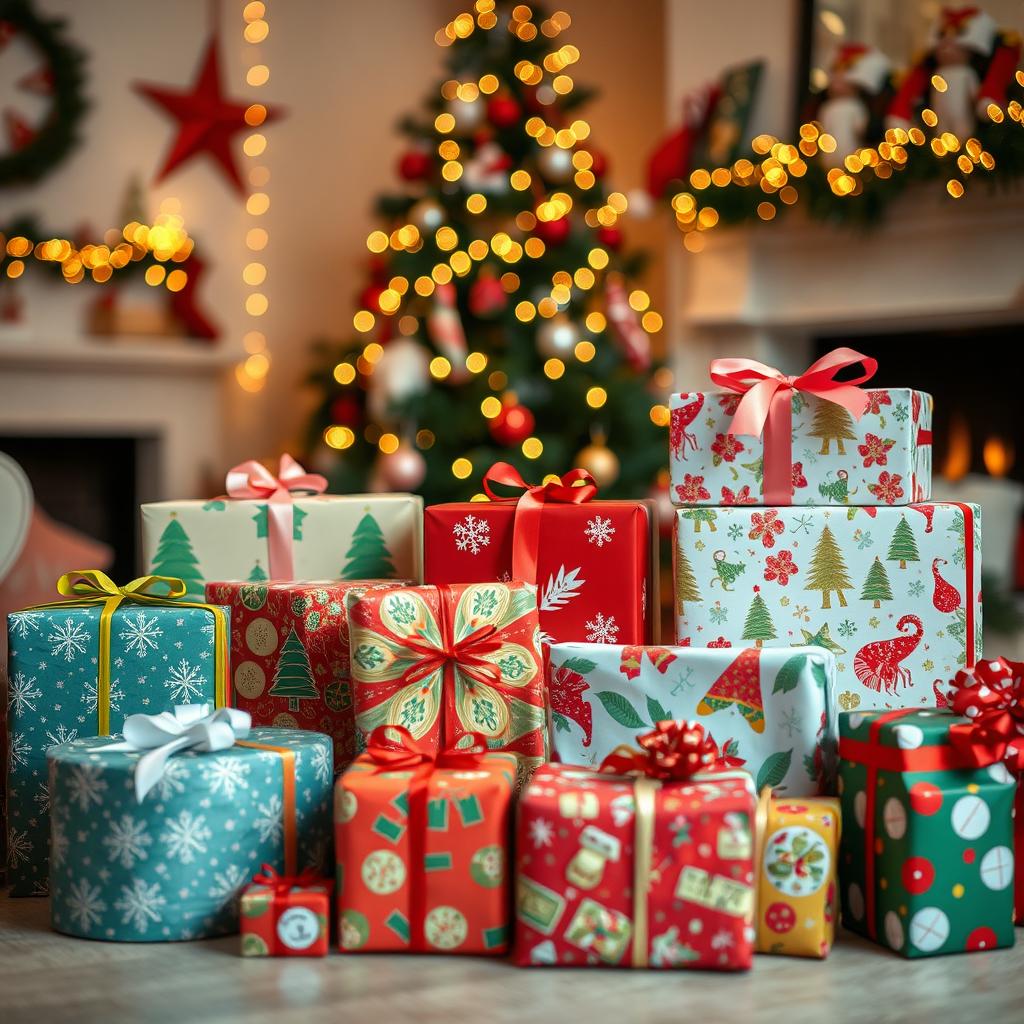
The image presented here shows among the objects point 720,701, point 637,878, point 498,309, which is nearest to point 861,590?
point 720,701

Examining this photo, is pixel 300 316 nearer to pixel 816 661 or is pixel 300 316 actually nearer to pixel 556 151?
pixel 556 151

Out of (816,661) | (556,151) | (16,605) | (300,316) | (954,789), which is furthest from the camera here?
(300,316)

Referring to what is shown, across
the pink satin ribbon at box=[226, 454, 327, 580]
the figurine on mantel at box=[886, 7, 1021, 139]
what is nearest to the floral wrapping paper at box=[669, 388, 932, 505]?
the pink satin ribbon at box=[226, 454, 327, 580]

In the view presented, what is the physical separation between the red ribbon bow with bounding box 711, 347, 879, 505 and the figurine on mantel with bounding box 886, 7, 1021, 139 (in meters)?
1.81

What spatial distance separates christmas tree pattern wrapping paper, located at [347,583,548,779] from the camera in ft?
5.02

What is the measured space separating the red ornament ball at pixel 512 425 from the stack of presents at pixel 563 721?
71.7 inches

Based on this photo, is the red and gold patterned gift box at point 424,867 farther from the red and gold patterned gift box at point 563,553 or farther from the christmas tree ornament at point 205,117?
the christmas tree ornament at point 205,117

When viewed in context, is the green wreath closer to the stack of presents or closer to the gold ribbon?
the stack of presents

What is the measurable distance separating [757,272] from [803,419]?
7.98ft

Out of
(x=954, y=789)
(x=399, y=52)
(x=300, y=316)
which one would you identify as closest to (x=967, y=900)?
(x=954, y=789)

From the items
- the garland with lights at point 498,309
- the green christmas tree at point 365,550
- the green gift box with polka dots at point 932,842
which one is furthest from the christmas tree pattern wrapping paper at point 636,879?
the garland with lights at point 498,309

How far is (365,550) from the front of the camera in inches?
74.7

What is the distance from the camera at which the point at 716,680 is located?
1492 mm

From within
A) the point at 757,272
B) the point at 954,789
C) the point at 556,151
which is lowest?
the point at 954,789
